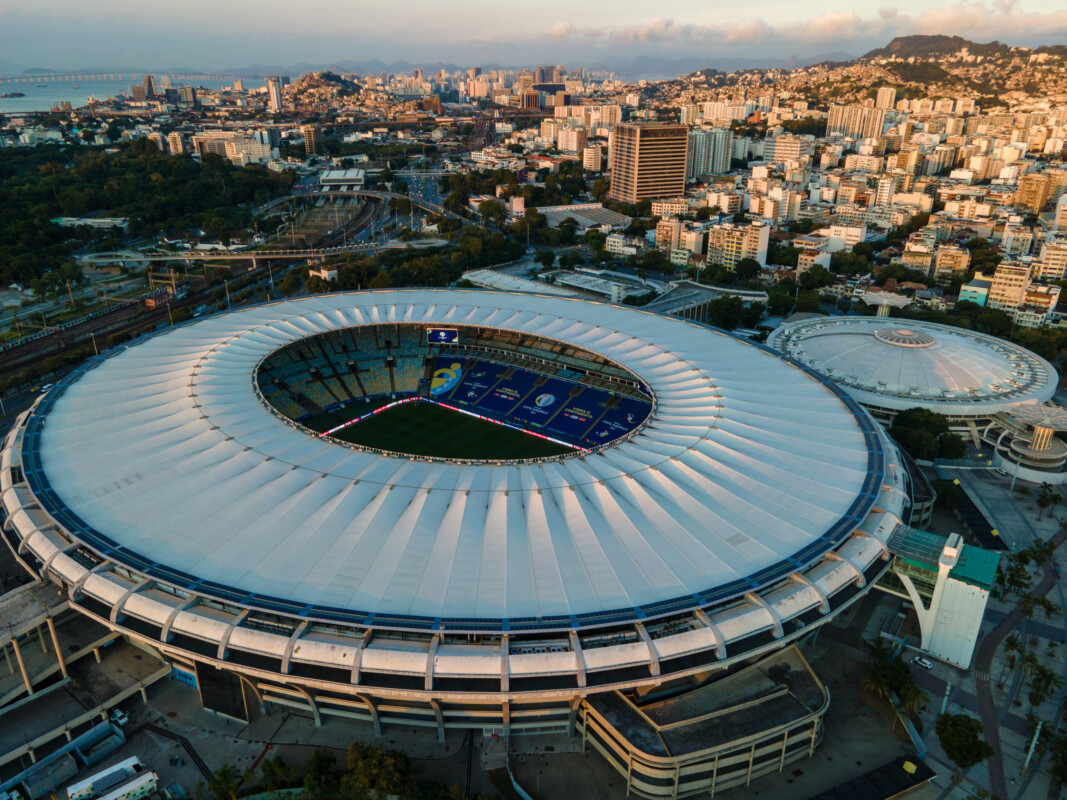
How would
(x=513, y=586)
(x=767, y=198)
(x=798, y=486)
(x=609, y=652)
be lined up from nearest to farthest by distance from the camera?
(x=609, y=652)
(x=513, y=586)
(x=798, y=486)
(x=767, y=198)

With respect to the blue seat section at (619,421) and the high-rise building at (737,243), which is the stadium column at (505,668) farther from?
the high-rise building at (737,243)

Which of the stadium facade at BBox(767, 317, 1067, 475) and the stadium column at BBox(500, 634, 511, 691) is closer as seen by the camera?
the stadium column at BBox(500, 634, 511, 691)

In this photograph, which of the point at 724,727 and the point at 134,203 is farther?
the point at 134,203

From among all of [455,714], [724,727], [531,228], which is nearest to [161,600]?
[455,714]

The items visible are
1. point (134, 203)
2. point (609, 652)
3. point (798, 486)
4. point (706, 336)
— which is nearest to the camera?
point (609, 652)

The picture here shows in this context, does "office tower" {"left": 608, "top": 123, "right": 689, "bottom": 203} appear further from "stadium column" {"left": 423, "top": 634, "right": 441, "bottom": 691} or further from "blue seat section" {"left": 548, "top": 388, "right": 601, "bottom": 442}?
"stadium column" {"left": 423, "top": 634, "right": 441, "bottom": 691}

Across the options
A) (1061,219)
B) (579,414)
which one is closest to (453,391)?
(579,414)

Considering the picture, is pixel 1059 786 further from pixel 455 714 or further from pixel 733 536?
pixel 455 714

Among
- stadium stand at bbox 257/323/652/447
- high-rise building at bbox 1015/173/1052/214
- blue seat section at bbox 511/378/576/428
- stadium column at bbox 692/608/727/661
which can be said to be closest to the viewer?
stadium column at bbox 692/608/727/661

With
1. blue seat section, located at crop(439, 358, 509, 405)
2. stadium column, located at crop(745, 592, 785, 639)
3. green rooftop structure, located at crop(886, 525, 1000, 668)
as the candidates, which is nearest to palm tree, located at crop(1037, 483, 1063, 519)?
green rooftop structure, located at crop(886, 525, 1000, 668)
